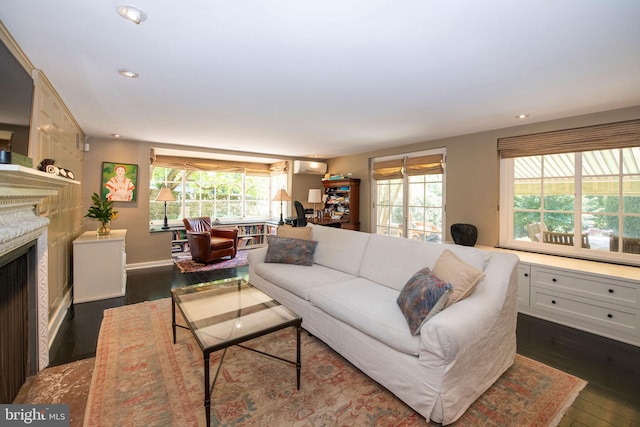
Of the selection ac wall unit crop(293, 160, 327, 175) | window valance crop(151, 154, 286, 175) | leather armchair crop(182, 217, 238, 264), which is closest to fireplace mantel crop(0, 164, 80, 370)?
leather armchair crop(182, 217, 238, 264)

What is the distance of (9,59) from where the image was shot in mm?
1496

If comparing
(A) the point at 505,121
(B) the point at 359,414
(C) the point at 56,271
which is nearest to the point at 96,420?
(B) the point at 359,414

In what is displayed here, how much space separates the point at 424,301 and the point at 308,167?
5.04m

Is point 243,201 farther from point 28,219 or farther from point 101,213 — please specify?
point 28,219

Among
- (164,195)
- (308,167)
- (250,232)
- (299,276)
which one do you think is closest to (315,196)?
(308,167)

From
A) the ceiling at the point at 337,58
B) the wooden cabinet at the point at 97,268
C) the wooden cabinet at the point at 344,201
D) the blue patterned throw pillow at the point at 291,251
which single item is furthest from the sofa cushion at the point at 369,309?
the wooden cabinet at the point at 344,201

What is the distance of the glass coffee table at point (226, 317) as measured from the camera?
1.67 meters

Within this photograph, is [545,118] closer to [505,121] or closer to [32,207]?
[505,121]

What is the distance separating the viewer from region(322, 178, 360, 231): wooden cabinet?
5902 mm

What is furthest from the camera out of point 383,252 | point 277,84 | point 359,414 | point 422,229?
point 422,229

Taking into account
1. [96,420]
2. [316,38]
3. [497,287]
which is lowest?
[96,420]

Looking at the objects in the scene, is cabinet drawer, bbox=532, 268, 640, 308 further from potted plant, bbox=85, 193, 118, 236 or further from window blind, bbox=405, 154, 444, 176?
potted plant, bbox=85, 193, 118, 236

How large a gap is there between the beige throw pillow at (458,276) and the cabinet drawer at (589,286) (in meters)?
1.73

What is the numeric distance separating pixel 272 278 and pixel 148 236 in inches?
127
